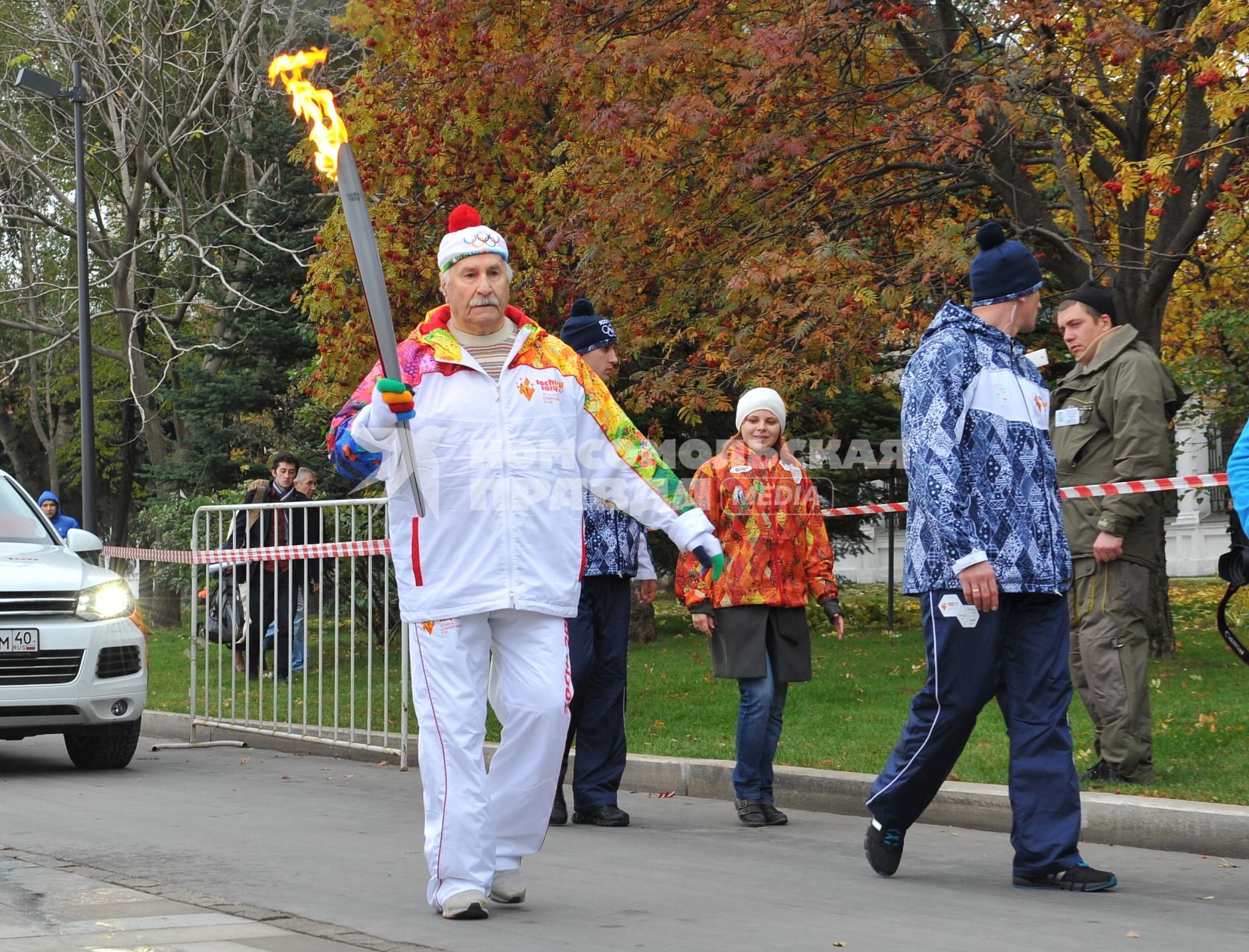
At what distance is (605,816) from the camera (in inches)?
302

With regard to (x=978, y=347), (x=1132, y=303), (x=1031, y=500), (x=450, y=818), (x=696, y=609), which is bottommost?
(x=450, y=818)

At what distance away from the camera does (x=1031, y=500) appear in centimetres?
583

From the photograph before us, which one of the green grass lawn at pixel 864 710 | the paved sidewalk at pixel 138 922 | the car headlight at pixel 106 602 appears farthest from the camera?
the car headlight at pixel 106 602

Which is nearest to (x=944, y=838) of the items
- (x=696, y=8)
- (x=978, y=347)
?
(x=978, y=347)

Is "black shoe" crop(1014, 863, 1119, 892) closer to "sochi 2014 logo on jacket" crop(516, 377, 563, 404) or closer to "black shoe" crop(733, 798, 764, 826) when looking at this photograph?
"black shoe" crop(733, 798, 764, 826)

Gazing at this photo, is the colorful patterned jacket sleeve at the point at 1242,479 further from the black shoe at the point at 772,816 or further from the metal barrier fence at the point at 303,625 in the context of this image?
the metal barrier fence at the point at 303,625

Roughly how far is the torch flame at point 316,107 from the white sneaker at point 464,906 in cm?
227

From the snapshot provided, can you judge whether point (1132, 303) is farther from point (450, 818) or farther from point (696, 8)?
point (450, 818)

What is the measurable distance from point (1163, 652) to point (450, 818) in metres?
9.78

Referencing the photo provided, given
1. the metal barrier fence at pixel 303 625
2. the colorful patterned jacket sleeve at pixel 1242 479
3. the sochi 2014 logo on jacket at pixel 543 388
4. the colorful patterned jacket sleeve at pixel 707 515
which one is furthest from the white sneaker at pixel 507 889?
the metal barrier fence at pixel 303 625

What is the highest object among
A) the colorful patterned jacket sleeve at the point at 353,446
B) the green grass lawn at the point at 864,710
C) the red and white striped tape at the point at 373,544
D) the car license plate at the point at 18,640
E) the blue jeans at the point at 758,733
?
the colorful patterned jacket sleeve at the point at 353,446

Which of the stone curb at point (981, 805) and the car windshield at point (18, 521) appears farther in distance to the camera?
the car windshield at point (18, 521)

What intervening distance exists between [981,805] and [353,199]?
4.02 meters

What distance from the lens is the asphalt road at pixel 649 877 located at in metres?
5.06
